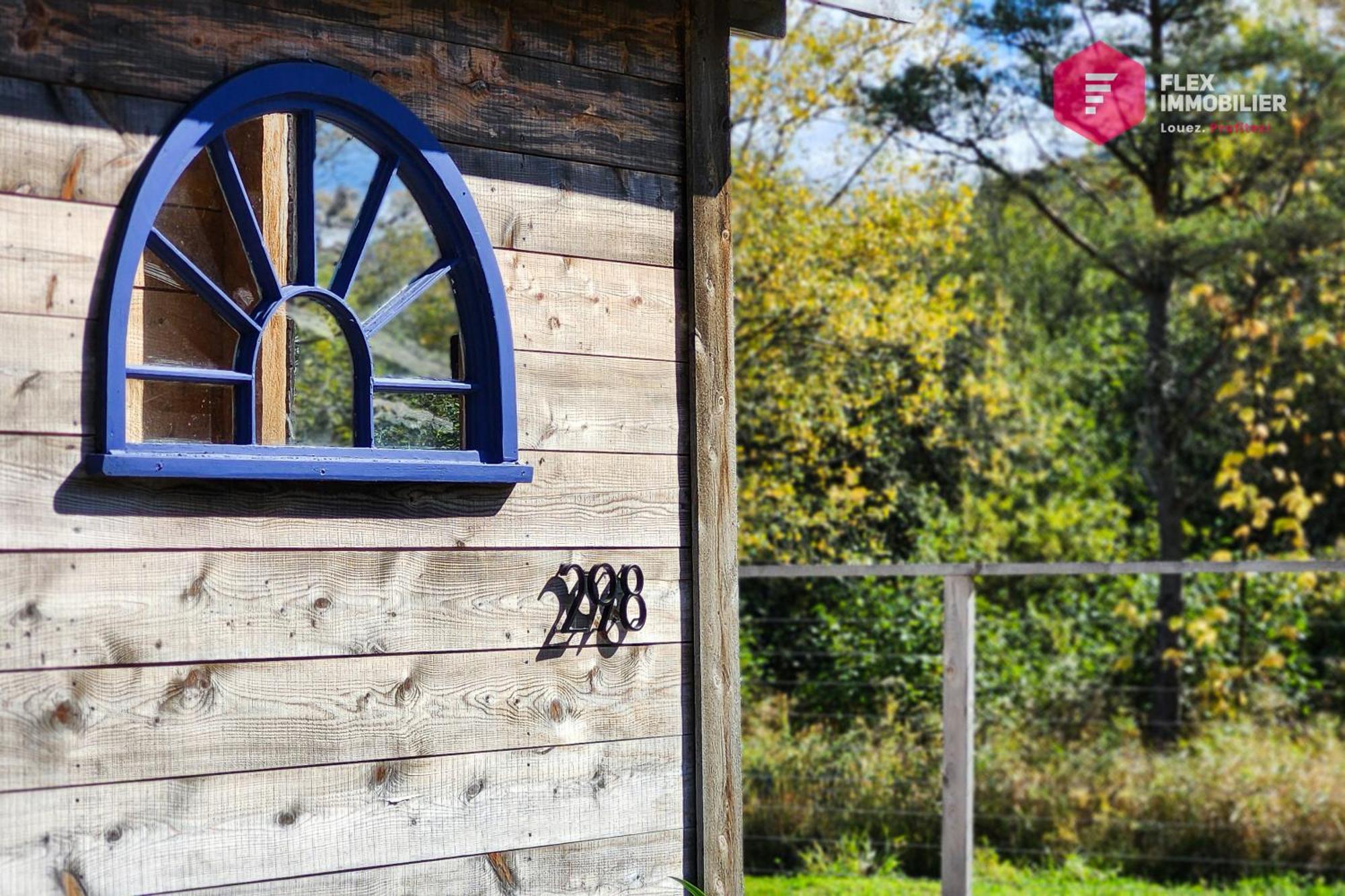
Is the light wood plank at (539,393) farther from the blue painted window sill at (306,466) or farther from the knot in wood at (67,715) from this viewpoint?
the knot in wood at (67,715)

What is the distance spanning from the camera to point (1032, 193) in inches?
373

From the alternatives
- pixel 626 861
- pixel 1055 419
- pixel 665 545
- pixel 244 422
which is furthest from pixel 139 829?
pixel 1055 419

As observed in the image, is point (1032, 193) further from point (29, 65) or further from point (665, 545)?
point (29, 65)

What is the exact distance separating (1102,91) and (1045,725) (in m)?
4.21

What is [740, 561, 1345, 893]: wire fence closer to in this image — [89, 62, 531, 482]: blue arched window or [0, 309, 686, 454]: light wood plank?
[0, 309, 686, 454]: light wood plank

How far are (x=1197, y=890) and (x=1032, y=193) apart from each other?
5172 millimetres

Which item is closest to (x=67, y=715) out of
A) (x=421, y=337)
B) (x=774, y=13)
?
(x=774, y=13)

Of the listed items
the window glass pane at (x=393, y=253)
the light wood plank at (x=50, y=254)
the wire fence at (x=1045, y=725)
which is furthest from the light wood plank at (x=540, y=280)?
the window glass pane at (x=393, y=253)

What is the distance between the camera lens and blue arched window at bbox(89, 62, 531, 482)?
2.32 metres

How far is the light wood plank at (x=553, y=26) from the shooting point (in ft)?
8.57

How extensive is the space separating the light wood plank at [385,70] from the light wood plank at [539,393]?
423 mm

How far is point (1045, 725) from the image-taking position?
8.32 metres

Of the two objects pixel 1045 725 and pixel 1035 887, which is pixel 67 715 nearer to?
pixel 1035 887

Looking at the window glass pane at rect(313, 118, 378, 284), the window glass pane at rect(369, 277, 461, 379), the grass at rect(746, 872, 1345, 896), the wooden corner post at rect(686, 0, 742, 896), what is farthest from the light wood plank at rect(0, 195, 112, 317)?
the window glass pane at rect(369, 277, 461, 379)
